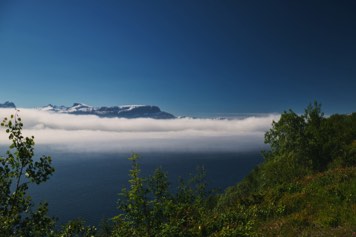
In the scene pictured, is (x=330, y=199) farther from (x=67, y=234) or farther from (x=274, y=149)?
(x=274, y=149)

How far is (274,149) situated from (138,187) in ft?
201

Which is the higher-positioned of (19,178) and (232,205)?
A: (19,178)

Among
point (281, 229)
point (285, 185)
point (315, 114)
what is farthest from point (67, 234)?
point (315, 114)

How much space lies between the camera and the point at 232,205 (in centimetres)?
2802

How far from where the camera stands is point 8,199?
10.9 meters

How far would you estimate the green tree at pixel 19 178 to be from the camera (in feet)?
35.0

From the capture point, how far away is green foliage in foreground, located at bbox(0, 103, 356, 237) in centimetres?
1082

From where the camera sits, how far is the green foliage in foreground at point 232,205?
426 inches

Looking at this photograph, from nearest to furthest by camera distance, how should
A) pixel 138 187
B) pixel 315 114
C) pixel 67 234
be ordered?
1. pixel 138 187
2. pixel 67 234
3. pixel 315 114

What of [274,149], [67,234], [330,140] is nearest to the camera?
[67,234]

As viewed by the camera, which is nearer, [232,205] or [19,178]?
[19,178]

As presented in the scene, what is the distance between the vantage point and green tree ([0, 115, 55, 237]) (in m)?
10.7

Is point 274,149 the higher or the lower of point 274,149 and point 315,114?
the lower

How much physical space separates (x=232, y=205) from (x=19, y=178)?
21.3 metres
